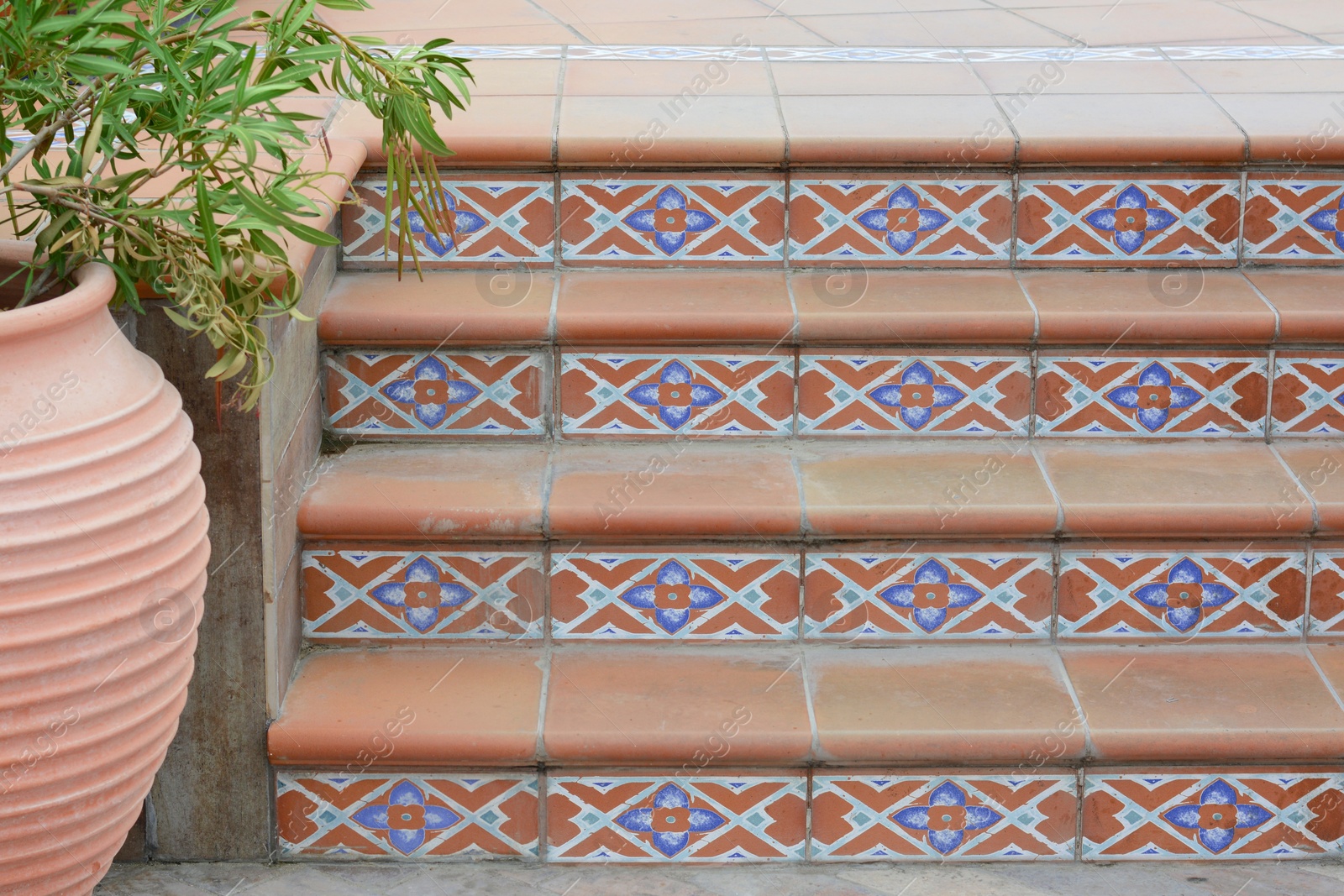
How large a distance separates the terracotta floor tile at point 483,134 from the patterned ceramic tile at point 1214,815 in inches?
Result: 50.5

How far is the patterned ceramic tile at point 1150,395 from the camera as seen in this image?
2.35 m

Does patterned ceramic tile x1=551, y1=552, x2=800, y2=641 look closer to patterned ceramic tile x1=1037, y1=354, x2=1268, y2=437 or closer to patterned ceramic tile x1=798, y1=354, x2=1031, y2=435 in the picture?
patterned ceramic tile x1=798, y1=354, x2=1031, y2=435

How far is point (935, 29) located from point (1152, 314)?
1.36 meters

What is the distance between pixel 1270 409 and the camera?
2367 mm

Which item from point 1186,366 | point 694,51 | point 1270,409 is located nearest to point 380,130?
point 694,51

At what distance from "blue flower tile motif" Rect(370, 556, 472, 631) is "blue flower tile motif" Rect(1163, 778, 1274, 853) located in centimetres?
106

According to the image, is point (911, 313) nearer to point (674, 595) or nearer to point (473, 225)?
point (674, 595)

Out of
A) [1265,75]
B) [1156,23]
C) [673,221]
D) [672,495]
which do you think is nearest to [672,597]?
[672,495]

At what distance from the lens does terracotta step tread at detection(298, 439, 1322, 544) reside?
7.08 feet

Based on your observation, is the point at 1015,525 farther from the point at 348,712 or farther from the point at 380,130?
the point at 380,130

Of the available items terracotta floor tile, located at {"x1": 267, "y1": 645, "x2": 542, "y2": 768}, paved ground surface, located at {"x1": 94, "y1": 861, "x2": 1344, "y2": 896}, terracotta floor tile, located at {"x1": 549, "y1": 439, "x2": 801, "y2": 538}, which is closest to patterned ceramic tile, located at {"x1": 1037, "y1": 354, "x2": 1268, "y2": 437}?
terracotta floor tile, located at {"x1": 549, "y1": 439, "x2": 801, "y2": 538}

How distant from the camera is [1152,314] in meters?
2.32

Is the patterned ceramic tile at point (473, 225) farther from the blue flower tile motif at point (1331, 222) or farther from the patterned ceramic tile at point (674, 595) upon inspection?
the blue flower tile motif at point (1331, 222)

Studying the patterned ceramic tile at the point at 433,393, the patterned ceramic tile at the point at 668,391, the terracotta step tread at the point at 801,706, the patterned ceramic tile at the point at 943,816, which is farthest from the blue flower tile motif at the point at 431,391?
the patterned ceramic tile at the point at 943,816
